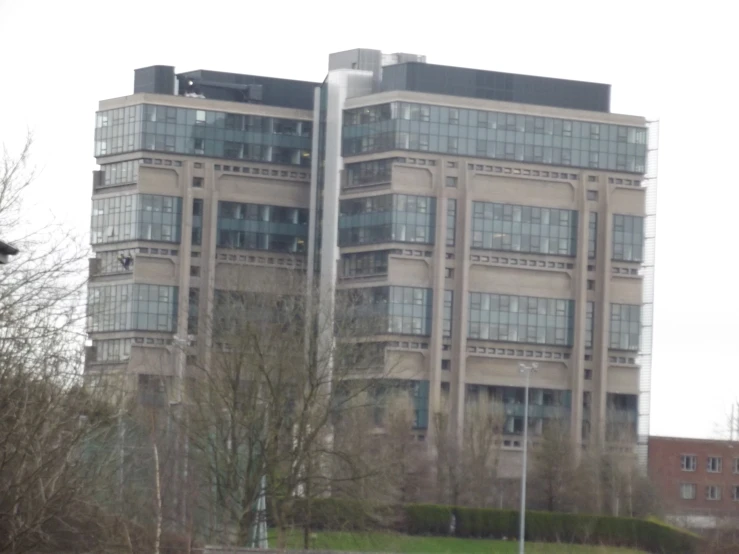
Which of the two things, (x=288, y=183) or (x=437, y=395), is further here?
(x=288, y=183)

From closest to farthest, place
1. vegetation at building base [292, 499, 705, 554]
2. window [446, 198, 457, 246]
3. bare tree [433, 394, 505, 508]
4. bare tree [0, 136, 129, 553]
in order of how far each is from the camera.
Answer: bare tree [0, 136, 129, 553], vegetation at building base [292, 499, 705, 554], bare tree [433, 394, 505, 508], window [446, 198, 457, 246]

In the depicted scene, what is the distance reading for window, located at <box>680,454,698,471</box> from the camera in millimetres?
129500

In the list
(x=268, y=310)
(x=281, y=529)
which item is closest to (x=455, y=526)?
(x=268, y=310)

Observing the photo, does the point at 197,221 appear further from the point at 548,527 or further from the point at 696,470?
the point at 548,527

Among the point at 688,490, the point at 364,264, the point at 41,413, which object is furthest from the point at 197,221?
the point at 41,413

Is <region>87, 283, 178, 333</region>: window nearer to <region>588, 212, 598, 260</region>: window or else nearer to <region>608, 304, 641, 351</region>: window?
<region>588, 212, 598, 260</region>: window

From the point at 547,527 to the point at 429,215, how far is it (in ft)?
137

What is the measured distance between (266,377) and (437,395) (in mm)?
64996

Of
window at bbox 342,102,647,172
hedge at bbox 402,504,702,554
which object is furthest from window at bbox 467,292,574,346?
hedge at bbox 402,504,702,554

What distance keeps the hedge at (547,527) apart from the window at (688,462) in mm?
41504

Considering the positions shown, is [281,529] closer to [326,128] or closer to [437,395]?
[437,395]

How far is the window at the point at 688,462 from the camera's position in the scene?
130 meters

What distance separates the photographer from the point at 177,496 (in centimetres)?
5194

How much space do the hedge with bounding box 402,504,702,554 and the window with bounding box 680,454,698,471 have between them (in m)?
41.5
